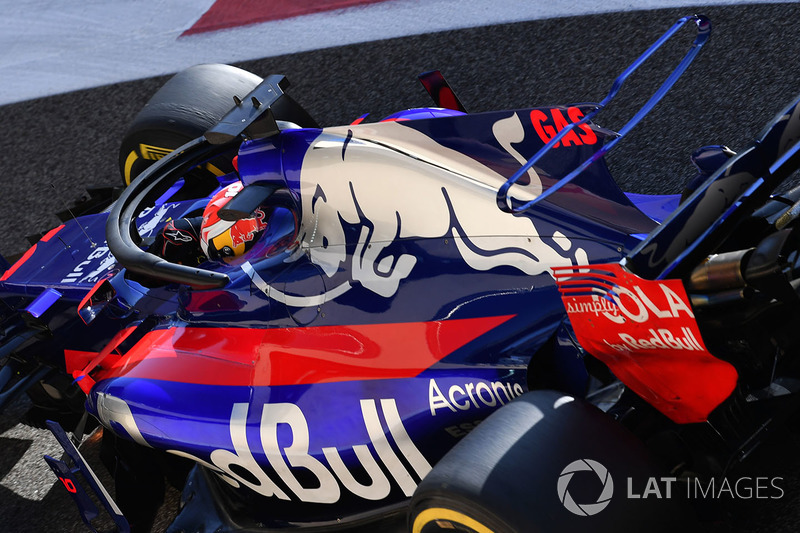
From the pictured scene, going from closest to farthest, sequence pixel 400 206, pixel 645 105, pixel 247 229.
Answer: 1. pixel 645 105
2. pixel 400 206
3. pixel 247 229

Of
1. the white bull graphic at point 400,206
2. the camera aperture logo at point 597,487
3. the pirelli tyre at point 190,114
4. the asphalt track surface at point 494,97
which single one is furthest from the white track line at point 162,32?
the camera aperture logo at point 597,487

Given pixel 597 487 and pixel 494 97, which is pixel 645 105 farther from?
pixel 494 97

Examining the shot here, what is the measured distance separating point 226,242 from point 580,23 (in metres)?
2.71

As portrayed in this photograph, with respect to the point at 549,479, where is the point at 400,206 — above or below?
above

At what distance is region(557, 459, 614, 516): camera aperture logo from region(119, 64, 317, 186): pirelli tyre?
2241mm

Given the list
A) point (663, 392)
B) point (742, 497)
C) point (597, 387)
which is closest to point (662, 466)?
point (663, 392)

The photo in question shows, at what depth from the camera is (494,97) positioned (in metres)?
4.04

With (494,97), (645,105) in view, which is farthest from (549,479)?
(494,97)

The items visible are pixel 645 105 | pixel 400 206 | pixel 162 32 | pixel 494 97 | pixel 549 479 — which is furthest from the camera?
pixel 162 32

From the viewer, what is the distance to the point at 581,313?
1.52 metres

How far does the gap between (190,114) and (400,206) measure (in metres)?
1.78

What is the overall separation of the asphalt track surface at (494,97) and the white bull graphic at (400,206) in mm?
887

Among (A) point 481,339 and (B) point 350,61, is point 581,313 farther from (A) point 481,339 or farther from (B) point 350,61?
(B) point 350,61

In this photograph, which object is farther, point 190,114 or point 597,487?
point 190,114
